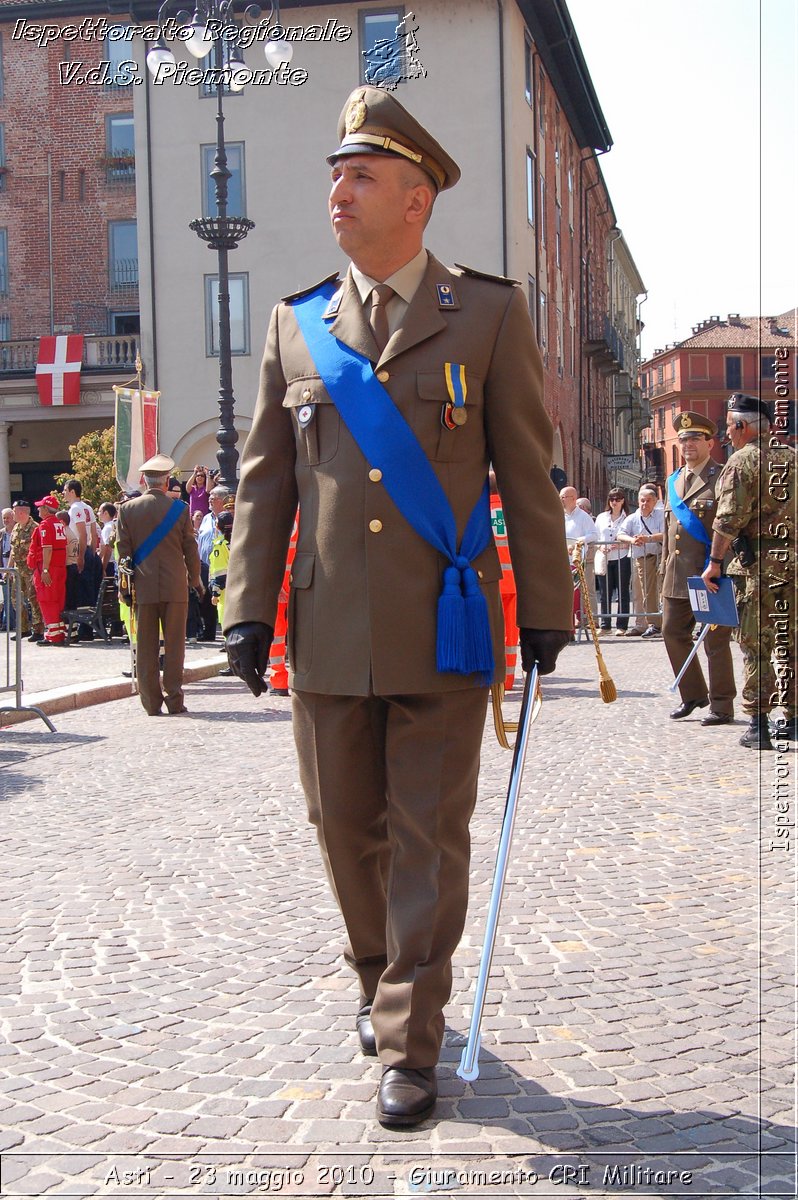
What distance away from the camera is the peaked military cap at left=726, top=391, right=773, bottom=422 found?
27.5ft

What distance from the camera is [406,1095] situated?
310 centimetres

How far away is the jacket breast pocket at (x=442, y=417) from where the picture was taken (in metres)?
3.30

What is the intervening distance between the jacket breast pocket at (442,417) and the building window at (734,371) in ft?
285

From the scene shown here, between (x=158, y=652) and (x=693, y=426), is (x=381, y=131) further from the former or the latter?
(x=158, y=652)

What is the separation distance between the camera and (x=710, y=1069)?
3.38 metres

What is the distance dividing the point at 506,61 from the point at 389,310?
29.7 metres

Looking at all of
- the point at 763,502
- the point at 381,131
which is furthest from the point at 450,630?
the point at 763,502

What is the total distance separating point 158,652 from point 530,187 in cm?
2461

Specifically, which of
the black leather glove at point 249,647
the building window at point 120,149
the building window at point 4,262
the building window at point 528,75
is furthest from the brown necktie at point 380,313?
the building window at point 4,262

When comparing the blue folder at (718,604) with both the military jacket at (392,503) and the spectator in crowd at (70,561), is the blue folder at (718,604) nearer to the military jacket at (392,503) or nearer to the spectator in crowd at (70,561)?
the military jacket at (392,503)

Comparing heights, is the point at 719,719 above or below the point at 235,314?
below

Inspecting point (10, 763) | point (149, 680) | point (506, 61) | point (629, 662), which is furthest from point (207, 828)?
point (506, 61)

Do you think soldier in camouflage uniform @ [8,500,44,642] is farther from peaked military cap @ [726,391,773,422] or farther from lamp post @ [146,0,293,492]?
peaked military cap @ [726,391,773,422]

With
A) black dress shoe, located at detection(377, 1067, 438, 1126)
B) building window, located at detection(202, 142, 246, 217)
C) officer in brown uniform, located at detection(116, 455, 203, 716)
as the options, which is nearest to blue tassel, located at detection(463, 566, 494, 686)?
black dress shoe, located at detection(377, 1067, 438, 1126)
